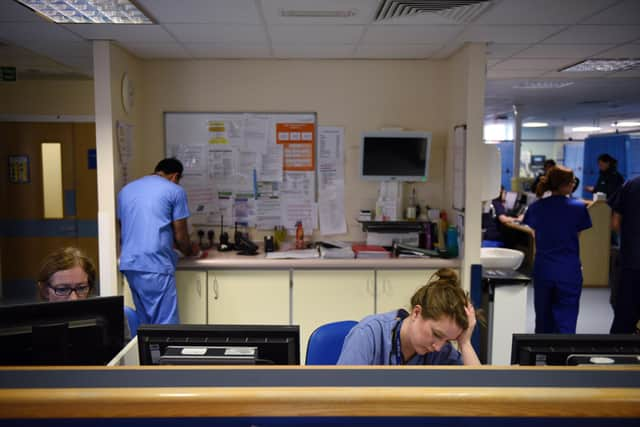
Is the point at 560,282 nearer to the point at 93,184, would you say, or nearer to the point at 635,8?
the point at 635,8

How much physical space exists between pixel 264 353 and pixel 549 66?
431 cm

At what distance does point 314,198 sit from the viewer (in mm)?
4383

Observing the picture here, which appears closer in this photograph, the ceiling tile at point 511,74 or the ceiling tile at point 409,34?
the ceiling tile at point 409,34

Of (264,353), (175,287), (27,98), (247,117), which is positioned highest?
(27,98)

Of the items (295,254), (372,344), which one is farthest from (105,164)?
(372,344)

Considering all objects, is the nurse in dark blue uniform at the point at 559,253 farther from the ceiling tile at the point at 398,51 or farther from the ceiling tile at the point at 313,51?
the ceiling tile at the point at 313,51

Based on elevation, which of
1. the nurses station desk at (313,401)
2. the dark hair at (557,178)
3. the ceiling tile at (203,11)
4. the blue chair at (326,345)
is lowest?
the blue chair at (326,345)

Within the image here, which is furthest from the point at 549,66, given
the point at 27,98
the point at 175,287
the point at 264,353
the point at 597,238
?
the point at 27,98

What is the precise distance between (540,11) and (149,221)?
2.70m

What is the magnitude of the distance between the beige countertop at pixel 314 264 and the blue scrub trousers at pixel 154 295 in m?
0.25

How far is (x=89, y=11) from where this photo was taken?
292cm

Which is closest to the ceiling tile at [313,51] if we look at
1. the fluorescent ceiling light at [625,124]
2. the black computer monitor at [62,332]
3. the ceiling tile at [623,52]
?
the ceiling tile at [623,52]

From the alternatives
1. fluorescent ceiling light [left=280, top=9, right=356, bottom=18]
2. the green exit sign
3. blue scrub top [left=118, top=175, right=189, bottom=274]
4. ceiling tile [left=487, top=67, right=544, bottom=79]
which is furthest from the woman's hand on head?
the green exit sign

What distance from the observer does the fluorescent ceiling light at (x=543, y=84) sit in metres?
5.73
